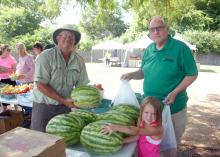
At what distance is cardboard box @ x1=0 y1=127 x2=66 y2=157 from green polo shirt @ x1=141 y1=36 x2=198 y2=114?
1.80 meters

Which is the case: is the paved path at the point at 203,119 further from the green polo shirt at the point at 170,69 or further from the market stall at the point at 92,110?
the green polo shirt at the point at 170,69

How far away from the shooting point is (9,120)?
5727 millimetres

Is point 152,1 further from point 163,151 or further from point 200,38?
point 200,38

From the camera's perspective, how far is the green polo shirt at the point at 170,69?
324 cm

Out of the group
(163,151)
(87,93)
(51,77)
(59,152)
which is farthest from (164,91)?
(59,152)

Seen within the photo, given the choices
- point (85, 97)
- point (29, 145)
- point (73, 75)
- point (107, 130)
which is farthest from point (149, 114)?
point (29, 145)

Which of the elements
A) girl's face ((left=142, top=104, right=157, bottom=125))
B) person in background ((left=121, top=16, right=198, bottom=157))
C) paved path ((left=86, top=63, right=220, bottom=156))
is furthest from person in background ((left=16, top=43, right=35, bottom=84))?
girl's face ((left=142, top=104, right=157, bottom=125))

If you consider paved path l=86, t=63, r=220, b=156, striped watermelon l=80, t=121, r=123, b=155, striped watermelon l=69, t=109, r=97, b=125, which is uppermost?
striped watermelon l=69, t=109, r=97, b=125

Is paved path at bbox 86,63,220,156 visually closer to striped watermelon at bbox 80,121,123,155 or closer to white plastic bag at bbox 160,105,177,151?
white plastic bag at bbox 160,105,177,151

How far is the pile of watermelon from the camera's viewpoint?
86.4 inches

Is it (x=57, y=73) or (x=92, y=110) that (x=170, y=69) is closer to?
(x=92, y=110)

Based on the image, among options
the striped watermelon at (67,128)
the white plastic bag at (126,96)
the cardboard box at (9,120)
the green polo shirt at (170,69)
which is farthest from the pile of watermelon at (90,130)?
the cardboard box at (9,120)

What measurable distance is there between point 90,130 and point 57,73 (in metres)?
0.97

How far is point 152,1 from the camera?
5.18m
